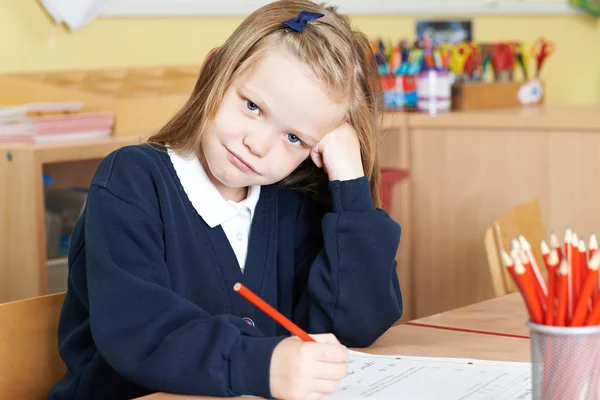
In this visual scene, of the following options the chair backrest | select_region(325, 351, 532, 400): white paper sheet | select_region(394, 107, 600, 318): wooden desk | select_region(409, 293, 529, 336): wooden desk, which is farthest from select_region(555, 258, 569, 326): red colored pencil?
select_region(394, 107, 600, 318): wooden desk

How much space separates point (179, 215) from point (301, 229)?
218 millimetres

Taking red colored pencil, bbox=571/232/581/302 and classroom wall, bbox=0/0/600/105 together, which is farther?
classroom wall, bbox=0/0/600/105

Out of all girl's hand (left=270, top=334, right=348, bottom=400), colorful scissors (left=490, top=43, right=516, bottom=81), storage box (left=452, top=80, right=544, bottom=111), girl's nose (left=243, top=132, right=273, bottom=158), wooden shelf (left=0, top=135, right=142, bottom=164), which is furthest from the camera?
colorful scissors (left=490, top=43, right=516, bottom=81)

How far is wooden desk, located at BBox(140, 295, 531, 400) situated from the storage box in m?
1.53

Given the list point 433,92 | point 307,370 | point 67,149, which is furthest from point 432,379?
point 433,92

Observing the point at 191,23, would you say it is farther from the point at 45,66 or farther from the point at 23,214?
Result: the point at 23,214

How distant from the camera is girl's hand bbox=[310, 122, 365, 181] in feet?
3.97

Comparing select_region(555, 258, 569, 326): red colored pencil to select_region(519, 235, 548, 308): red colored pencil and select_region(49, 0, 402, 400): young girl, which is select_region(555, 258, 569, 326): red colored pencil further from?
select_region(49, 0, 402, 400): young girl

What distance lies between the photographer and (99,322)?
3.14 ft

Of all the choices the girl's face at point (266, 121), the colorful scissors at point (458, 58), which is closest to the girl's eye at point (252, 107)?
the girl's face at point (266, 121)

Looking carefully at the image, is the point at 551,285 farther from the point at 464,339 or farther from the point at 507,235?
the point at 507,235

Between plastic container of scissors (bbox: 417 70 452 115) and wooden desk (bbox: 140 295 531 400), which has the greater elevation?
plastic container of scissors (bbox: 417 70 452 115)

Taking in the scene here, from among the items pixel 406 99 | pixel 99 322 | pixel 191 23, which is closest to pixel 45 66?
pixel 191 23

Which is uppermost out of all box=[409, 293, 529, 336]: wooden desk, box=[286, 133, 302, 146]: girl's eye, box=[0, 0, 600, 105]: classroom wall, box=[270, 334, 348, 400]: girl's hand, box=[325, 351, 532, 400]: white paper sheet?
box=[0, 0, 600, 105]: classroom wall
